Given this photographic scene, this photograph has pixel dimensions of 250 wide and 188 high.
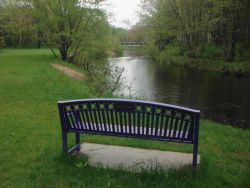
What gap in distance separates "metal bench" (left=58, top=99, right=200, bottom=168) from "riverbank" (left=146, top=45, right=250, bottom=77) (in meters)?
25.0

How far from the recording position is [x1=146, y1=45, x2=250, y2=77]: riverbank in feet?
94.7

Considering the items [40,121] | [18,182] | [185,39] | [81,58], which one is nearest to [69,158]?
[18,182]

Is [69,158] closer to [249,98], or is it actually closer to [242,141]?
[242,141]

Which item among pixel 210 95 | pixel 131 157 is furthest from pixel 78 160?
pixel 210 95

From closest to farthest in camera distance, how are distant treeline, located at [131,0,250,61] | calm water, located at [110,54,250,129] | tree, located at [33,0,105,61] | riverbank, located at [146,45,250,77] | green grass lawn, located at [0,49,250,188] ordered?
green grass lawn, located at [0,49,250,188] → calm water, located at [110,54,250,129] → tree, located at [33,0,105,61] → riverbank, located at [146,45,250,77] → distant treeline, located at [131,0,250,61]

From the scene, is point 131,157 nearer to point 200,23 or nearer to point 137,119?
point 137,119

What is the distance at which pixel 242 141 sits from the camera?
24.8 feet

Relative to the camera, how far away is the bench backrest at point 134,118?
435 centimetres

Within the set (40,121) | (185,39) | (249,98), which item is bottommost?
(249,98)

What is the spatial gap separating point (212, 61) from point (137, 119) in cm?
3163

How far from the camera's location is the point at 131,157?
5.20 m

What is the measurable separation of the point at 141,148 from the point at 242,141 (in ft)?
10.8

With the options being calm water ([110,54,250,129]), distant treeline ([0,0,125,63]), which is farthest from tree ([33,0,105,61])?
calm water ([110,54,250,129])

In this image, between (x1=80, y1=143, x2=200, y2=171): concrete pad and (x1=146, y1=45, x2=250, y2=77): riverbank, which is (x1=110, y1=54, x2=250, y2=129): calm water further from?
(x1=80, y1=143, x2=200, y2=171): concrete pad
